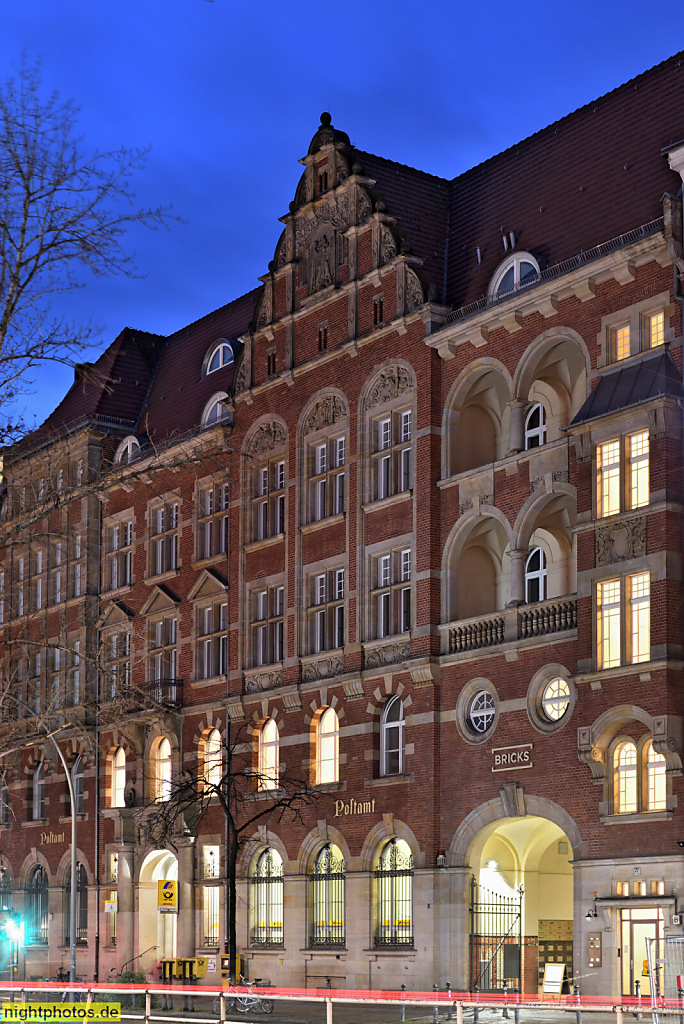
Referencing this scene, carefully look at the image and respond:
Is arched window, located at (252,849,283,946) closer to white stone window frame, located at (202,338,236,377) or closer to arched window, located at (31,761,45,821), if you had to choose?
arched window, located at (31,761,45,821)

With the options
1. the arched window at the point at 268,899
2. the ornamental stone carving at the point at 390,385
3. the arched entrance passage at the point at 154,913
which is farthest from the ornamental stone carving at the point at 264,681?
the ornamental stone carving at the point at 390,385

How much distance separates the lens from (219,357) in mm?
57781

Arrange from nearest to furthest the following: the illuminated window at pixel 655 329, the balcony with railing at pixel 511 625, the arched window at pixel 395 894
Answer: the illuminated window at pixel 655 329
the balcony with railing at pixel 511 625
the arched window at pixel 395 894

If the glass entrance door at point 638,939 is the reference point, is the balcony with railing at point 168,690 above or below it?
above

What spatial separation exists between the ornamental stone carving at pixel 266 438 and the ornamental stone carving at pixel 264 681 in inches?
279

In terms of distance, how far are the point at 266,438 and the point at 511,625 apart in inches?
536

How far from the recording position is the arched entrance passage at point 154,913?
53.8m

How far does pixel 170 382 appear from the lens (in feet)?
203

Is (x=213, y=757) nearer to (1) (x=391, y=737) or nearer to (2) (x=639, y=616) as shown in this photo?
(1) (x=391, y=737)

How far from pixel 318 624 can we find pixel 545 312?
12622mm

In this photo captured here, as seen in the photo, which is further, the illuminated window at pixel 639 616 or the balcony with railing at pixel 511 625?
the balcony with railing at pixel 511 625

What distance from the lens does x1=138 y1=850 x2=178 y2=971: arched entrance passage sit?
2117 inches

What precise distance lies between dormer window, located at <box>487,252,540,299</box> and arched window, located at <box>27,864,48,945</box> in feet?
103

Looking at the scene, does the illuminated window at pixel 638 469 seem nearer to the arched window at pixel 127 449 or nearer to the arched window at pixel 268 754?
the arched window at pixel 268 754
